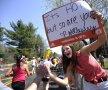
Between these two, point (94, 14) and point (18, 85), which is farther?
point (18, 85)

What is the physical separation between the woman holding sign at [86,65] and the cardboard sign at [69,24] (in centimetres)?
21

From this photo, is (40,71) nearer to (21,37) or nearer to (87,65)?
(87,65)

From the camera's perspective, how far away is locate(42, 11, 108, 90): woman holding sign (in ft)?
19.6

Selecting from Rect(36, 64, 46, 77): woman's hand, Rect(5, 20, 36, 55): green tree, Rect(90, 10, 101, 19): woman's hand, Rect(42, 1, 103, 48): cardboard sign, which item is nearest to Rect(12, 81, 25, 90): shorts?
Rect(42, 1, 103, 48): cardboard sign

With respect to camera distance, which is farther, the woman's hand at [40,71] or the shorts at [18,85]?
the shorts at [18,85]

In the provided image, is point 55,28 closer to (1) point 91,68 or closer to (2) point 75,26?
(2) point 75,26

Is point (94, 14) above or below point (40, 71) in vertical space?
above

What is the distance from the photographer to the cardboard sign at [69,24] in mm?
6203

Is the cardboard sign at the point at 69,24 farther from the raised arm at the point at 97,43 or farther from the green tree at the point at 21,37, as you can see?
the green tree at the point at 21,37

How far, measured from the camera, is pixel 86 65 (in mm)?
6203

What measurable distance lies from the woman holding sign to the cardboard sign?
8.4 inches

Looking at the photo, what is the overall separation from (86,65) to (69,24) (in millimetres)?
736

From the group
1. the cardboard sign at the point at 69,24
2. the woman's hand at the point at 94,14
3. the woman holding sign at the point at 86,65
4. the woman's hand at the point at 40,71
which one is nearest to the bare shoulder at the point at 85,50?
the woman holding sign at the point at 86,65

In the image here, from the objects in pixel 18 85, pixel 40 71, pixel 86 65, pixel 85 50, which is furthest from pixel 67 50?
pixel 18 85
